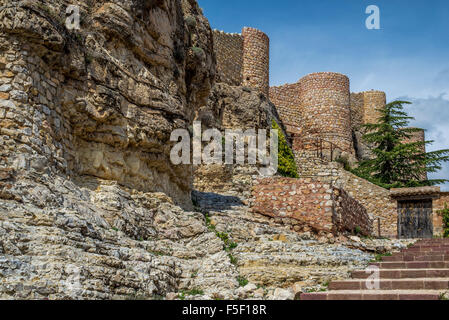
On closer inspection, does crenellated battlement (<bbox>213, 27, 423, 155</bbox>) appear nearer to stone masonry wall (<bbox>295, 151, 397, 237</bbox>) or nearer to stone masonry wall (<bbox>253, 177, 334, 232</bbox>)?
stone masonry wall (<bbox>295, 151, 397, 237</bbox>)

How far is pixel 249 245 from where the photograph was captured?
450 inches

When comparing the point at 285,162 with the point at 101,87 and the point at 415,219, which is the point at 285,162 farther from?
the point at 101,87

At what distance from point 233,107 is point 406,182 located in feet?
32.6

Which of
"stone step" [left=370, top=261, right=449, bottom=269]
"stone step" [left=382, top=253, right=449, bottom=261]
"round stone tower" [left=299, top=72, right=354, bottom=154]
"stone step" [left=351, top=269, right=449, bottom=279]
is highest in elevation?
"round stone tower" [left=299, top=72, right=354, bottom=154]

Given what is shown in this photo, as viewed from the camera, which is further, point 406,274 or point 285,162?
point 285,162

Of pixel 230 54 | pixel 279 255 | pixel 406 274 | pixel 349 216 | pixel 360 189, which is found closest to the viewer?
pixel 406 274

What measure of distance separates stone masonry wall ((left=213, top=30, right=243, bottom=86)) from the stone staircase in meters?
18.2

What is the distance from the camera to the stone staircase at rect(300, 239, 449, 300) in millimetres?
8422

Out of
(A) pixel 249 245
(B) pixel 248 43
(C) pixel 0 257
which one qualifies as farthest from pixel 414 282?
(B) pixel 248 43

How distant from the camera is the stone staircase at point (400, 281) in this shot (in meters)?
8.42

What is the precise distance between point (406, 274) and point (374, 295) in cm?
215

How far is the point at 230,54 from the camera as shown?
2988 cm

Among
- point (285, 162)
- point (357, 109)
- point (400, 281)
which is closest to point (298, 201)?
point (400, 281)

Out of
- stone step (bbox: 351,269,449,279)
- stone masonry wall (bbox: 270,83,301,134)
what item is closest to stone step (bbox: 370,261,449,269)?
stone step (bbox: 351,269,449,279)
